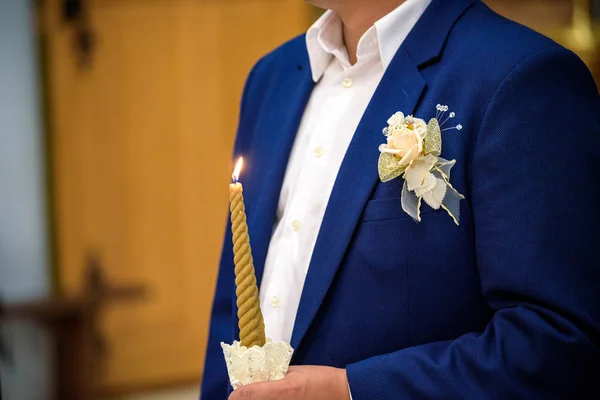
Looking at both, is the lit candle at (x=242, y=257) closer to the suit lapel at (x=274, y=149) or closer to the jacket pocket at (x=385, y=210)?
the jacket pocket at (x=385, y=210)

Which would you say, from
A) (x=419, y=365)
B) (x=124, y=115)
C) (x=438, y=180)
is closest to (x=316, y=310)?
(x=419, y=365)

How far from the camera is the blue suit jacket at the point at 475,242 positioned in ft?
3.50

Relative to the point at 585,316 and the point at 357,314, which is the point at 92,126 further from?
the point at 585,316

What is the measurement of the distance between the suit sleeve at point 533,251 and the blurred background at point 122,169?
2497mm

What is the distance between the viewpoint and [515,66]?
1.12 m

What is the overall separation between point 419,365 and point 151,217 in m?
2.97

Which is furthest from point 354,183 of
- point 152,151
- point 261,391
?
point 152,151

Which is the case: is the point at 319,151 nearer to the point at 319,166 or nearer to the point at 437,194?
the point at 319,166

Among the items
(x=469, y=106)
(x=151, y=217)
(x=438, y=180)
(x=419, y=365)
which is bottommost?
(x=151, y=217)

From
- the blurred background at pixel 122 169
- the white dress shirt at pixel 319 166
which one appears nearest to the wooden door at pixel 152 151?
the blurred background at pixel 122 169

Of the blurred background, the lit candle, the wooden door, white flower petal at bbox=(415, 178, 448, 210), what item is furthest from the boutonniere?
the wooden door

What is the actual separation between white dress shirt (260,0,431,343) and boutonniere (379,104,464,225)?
15cm

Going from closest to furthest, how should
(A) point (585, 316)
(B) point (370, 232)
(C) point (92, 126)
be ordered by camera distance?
(A) point (585, 316)
(B) point (370, 232)
(C) point (92, 126)

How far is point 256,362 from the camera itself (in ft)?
3.36
